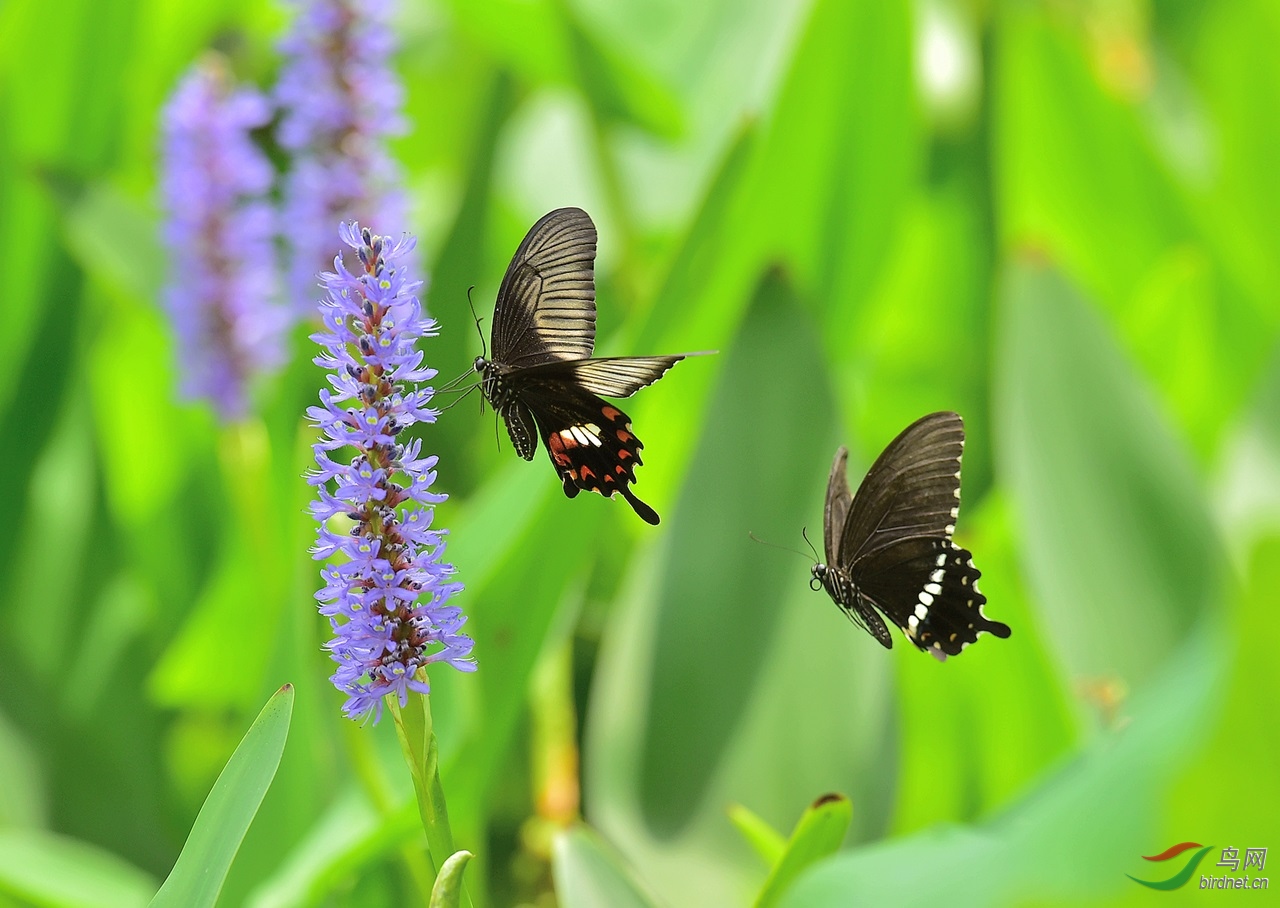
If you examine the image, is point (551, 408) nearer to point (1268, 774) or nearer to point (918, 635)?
point (918, 635)

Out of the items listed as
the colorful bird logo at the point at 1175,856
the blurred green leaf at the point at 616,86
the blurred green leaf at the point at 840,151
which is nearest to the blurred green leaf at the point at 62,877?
the colorful bird logo at the point at 1175,856

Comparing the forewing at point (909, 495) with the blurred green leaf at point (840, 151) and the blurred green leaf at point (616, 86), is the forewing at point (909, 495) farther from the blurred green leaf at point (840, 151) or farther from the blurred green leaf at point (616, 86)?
the blurred green leaf at point (616, 86)

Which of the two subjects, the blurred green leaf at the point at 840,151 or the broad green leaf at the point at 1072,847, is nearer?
the broad green leaf at the point at 1072,847

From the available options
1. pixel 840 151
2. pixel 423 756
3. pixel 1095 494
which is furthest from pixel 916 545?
pixel 840 151

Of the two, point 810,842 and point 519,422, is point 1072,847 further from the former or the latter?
point 519,422

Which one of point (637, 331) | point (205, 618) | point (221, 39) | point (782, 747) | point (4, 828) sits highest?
point (221, 39)

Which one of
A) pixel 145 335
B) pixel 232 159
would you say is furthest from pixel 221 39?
pixel 232 159

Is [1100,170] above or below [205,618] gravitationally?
above

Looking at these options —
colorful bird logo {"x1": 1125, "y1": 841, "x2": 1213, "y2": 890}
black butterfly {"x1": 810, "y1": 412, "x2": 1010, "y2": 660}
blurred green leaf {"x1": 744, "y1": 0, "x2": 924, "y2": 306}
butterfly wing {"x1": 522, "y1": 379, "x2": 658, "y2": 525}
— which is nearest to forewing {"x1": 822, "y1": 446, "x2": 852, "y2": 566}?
black butterfly {"x1": 810, "y1": 412, "x2": 1010, "y2": 660}
